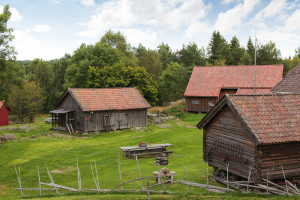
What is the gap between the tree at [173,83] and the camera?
60.2 metres

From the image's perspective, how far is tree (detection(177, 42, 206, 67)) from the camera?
84062mm

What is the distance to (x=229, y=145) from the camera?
53.1 feet

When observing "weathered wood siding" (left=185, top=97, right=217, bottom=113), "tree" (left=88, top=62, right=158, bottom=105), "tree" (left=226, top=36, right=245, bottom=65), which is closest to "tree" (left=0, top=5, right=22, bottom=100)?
"tree" (left=88, top=62, right=158, bottom=105)

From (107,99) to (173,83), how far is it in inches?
1013

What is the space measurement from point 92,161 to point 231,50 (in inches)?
2547

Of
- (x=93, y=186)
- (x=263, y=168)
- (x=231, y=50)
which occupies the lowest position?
(x=93, y=186)

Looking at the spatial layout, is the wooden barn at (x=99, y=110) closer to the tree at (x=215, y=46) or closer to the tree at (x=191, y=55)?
the tree at (x=215, y=46)

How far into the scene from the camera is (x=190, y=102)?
4819 cm

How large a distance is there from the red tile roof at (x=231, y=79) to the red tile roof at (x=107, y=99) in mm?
11826

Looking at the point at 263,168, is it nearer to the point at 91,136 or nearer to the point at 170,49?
the point at 91,136

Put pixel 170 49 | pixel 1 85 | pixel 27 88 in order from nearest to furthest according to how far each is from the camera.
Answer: pixel 1 85 → pixel 27 88 → pixel 170 49

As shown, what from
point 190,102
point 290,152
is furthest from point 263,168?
point 190,102

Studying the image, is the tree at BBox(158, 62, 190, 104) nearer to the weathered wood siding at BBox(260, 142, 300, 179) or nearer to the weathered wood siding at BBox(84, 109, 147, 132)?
the weathered wood siding at BBox(84, 109, 147, 132)

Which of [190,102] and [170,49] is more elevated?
[170,49]
